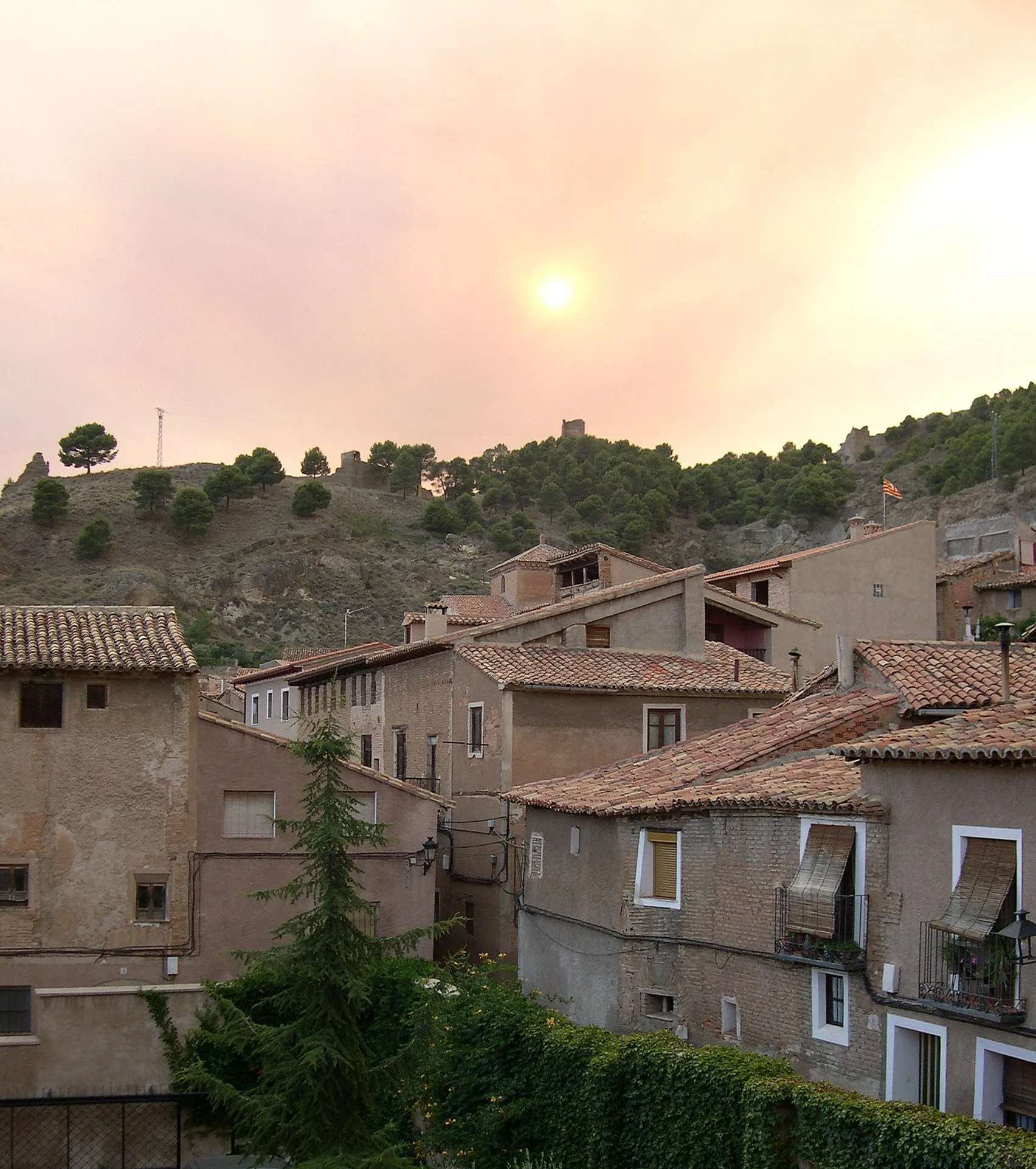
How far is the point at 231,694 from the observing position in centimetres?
5928

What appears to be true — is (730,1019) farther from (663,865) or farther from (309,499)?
(309,499)

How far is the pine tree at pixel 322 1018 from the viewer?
16.7m

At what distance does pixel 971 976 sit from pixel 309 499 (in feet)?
312

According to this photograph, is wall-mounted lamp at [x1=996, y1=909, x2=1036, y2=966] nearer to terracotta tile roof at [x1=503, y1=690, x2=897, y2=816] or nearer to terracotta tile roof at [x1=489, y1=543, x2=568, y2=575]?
terracotta tile roof at [x1=503, y1=690, x2=897, y2=816]

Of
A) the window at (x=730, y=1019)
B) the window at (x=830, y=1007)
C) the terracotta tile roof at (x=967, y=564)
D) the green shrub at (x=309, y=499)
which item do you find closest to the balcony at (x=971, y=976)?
the window at (x=830, y=1007)

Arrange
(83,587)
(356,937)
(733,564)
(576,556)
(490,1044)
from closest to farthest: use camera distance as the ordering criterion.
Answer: (356,937) < (490,1044) < (576,556) < (83,587) < (733,564)

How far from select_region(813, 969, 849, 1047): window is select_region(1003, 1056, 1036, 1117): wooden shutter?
2.53 meters

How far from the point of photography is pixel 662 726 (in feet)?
103

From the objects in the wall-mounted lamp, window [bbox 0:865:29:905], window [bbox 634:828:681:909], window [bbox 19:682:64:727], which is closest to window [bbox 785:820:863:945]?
the wall-mounted lamp

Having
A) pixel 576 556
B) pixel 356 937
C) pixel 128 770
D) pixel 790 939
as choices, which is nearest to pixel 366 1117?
pixel 356 937

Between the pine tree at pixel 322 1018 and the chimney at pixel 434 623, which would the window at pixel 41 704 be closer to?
the pine tree at pixel 322 1018

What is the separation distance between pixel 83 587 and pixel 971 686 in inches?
2937

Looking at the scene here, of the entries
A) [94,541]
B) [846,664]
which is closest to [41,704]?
[846,664]

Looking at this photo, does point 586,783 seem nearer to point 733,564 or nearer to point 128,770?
point 128,770
